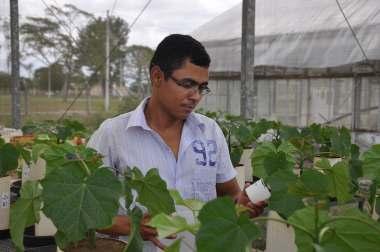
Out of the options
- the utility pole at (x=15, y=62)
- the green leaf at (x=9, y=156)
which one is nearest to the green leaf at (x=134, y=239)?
the green leaf at (x=9, y=156)

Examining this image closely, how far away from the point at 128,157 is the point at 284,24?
17.2ft

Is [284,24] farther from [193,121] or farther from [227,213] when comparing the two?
[227,213]

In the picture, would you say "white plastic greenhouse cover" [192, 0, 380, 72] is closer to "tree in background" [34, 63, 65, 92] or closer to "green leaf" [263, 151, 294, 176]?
"green leaf" [263, 151, 294, 176]

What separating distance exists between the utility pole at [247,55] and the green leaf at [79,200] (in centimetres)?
295

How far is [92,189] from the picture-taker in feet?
3.01

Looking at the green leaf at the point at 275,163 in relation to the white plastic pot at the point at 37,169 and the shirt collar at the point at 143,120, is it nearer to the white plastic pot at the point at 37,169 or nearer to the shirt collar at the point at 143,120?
the shirt collar at the point at 143,120

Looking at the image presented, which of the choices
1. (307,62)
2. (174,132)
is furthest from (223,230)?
(307,62)

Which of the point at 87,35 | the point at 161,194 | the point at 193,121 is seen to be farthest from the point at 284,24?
the point at 87,35

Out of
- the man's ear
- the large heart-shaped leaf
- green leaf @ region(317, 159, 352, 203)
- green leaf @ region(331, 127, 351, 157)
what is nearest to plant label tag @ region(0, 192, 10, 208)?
the man's ear

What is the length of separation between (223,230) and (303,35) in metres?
5.41

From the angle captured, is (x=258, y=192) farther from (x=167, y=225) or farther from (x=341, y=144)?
(x=341, y=144)

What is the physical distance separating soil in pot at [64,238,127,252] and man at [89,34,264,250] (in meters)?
0.37

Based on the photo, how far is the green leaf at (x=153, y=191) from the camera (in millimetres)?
1013

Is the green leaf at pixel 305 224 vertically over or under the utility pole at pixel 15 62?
under
